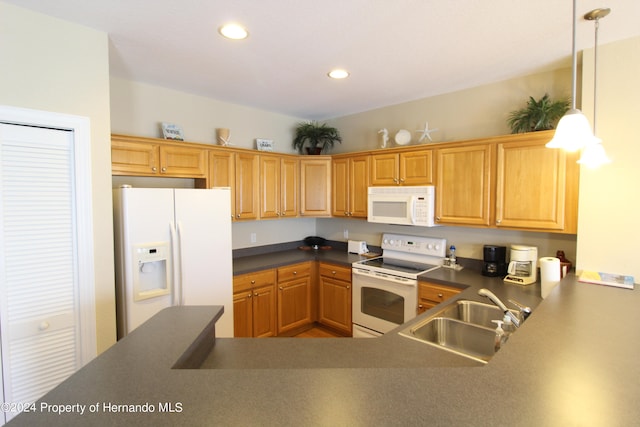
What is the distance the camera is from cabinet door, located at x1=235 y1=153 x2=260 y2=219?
10.7ft

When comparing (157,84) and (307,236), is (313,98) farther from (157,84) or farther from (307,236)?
(307,236)

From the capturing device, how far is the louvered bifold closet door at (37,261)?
1.68 m

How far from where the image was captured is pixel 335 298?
352 centimetres

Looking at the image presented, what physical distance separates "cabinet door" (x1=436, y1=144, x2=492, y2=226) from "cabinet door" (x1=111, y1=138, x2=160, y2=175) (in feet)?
8.51

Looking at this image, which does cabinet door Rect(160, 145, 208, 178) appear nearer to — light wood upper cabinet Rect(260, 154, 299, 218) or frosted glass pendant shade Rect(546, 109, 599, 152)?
light wood upper cabinet Rect(260, 154, 299, 218)

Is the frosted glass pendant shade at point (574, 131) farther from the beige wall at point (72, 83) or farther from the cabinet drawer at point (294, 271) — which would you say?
the cabinet drawer at point (294, 271)

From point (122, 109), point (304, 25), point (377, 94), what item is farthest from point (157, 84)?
point (377, 94)

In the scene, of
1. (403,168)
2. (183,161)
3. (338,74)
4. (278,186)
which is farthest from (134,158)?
(403,168)

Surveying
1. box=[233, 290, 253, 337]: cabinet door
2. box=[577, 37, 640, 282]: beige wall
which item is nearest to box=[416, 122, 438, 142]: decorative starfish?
box=[577, 37, 640, 282]: beige wall

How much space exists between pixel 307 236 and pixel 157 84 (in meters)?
2.54

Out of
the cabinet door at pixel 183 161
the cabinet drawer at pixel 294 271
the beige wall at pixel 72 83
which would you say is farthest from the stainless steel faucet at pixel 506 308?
the cabinet door at pixel 183 161

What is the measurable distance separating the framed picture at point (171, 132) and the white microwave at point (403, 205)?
2.02 metres

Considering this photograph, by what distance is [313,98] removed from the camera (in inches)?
132

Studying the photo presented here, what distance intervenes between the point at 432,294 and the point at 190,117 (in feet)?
9.65
